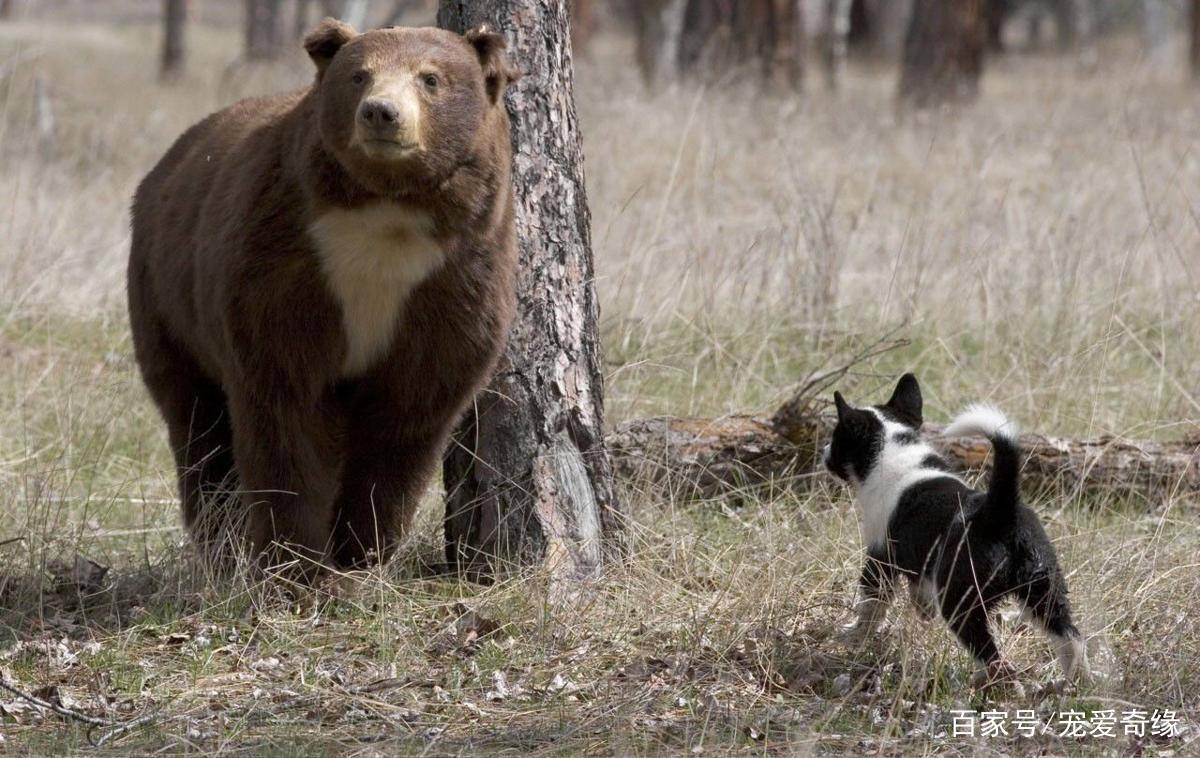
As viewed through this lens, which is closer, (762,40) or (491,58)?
(491,58)

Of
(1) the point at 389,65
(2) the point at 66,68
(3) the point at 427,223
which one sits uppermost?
(1) the point at 389,65

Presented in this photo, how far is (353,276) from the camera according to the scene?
165 inches

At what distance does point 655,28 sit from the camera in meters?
17.8

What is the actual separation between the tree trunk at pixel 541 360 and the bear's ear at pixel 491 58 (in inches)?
18.1

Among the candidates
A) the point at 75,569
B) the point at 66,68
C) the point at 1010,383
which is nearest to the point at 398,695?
the point at 75,569

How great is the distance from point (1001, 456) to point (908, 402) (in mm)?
843

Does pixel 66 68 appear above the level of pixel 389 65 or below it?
below

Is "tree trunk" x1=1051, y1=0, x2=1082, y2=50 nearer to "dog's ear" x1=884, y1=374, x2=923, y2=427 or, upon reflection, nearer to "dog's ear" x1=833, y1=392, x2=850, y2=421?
"dog's ear" x1=884, y1=374, x2=923, y2=427

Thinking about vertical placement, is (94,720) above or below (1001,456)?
below

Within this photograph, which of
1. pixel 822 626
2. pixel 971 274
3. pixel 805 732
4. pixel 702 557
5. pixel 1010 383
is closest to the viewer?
pixel 805 732

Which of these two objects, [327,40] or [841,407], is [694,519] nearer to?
[841,407]

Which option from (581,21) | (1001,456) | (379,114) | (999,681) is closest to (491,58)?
(379,114)

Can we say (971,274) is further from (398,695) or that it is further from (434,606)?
(398,695)

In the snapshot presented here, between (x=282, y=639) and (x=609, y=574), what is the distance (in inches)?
43.1
